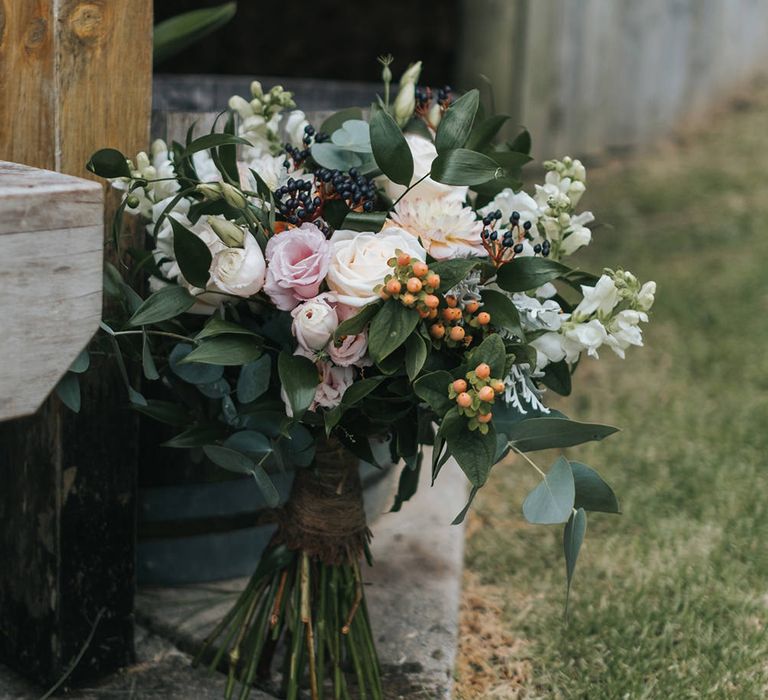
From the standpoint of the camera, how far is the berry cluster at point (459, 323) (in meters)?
1.25

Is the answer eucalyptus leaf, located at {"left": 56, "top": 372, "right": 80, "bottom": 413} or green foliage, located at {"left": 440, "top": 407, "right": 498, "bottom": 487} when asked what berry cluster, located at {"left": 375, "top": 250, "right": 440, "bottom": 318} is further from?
eucalyptus leaf, located at {"left": 56, "top": 372, "right": 80, "bottom": 413}

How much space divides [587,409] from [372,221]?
5.15 feet

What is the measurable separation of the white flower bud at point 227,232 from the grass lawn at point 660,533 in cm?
56

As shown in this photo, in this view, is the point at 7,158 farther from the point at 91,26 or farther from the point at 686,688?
the point at 686,688

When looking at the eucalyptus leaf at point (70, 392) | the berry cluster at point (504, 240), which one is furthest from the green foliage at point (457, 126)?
the eucalyptus leaf at point (70, 392)

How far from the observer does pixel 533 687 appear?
5.45ft

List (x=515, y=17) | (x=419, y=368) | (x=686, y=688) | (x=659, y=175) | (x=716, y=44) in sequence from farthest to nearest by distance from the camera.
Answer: (x=716, y=44), (x=659, y=175), (x=515, y=17), (x=686, y=688), (x=419, y=368)

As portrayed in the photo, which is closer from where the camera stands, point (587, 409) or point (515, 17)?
point (587, 409)

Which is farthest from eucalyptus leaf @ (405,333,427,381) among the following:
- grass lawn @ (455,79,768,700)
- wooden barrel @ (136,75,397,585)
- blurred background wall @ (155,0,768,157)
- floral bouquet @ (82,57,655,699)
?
blurred background wall @ (155,0,768,157)

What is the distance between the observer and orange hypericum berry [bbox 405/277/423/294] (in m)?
1.20

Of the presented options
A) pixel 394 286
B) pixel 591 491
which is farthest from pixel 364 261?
pixel 591 491

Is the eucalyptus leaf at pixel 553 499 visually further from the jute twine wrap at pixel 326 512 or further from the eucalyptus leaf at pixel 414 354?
the jute twine wrap at pixel 326 512

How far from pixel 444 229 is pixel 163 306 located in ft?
1.24

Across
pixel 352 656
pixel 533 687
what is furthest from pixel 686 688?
pixel 352 656
